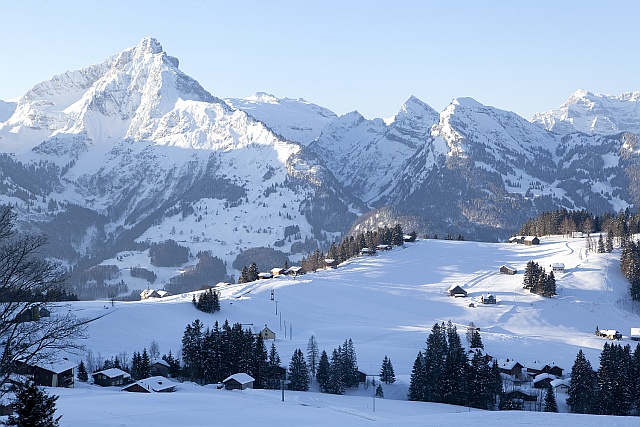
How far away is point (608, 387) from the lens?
57.3m

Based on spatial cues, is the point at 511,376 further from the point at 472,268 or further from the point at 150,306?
the point at 472,268

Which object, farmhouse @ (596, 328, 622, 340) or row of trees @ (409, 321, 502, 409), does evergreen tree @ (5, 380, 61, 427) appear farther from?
farmhouse @ (596, 328, 622, 340)

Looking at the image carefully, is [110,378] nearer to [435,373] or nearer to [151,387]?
[151,387]

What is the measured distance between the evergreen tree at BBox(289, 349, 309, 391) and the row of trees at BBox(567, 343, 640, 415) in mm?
23646

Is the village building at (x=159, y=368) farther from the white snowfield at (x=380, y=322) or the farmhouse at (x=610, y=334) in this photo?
the farmhouse at (x=610, y=334)

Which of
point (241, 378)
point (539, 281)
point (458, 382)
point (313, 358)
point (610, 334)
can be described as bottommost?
point (458, 382)

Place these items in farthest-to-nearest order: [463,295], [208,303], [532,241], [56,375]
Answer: [532,241]
[463,295]
[208,303]
[56,375]

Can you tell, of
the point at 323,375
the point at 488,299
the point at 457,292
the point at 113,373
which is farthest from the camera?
the point at 457,292

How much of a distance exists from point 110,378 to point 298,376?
1699cm

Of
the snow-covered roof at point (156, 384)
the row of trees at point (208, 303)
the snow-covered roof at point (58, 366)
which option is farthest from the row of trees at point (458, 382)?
the row of trees at point (208, 303)

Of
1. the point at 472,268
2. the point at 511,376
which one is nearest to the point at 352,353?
the point at 511,376

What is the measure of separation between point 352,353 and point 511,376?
17.3m

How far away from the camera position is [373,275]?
12688 centimetres

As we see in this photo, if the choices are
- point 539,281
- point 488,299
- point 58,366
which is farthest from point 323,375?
A: point 539,281
